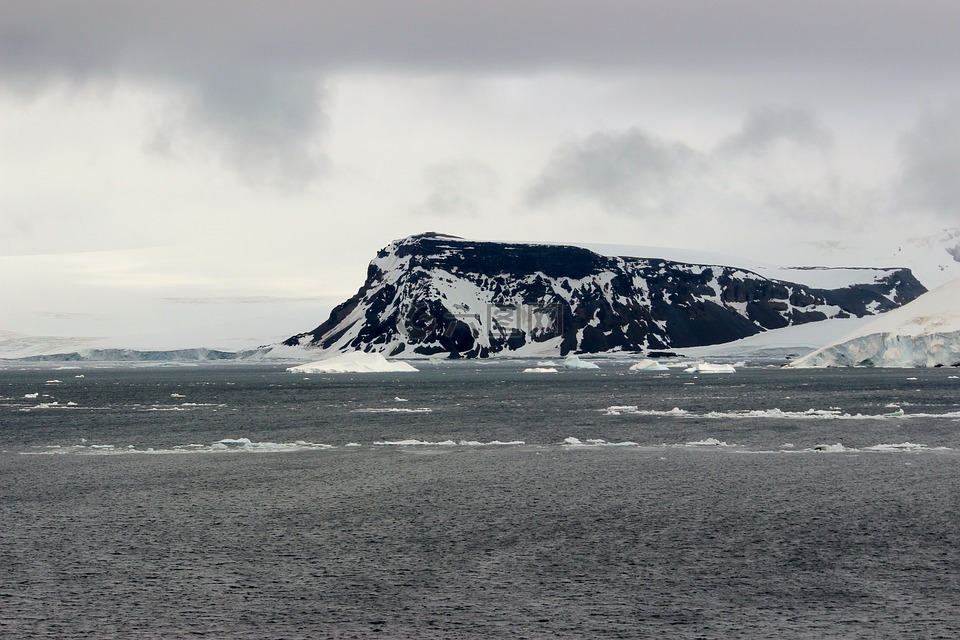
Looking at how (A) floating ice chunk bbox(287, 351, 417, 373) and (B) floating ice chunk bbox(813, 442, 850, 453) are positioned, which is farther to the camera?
(A) floating ice chunk bbox(287, 351, 417, 373)

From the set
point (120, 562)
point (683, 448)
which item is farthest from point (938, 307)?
point (120, 562)

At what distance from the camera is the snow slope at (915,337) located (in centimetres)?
11844

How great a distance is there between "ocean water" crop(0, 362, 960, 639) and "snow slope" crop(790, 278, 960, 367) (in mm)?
83676

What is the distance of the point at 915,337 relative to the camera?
4737 inches

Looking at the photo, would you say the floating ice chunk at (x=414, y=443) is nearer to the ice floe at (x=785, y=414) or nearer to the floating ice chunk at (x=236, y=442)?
the floating ice chunk at (x=236, y=442)

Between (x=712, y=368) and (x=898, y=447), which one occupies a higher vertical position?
(x=712, y=368)

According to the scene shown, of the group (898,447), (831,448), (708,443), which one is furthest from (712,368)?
(831,448)

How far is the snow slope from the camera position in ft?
389

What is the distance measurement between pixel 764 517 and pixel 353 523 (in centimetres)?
854

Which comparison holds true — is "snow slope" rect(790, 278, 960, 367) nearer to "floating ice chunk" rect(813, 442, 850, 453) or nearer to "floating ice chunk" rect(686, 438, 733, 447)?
"floating ice chunk" rect(686, 438, 733, 447)

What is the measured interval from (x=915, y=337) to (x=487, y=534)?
112 m

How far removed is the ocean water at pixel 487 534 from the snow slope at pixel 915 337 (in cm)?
8368

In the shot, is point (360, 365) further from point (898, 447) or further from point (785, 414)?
point (898, 447)

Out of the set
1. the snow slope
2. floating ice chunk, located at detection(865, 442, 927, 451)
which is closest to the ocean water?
floating ice chunk, located at detection(865, 442, 927, 451)
